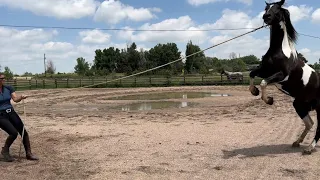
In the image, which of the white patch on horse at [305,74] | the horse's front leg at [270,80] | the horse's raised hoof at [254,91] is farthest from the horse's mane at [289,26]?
the horse's raised hoof at [254,91]

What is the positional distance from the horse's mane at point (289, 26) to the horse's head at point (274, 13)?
3cm

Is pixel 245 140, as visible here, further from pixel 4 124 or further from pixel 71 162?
pixel 4 124

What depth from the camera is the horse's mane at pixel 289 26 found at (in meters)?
6.68

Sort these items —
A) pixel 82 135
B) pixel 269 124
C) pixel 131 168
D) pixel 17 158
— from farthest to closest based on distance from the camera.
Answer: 1. pixel 269 124
2. pixel 82 135
3. pixel 17 158
4. pixel 131 168

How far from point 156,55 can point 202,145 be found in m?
72.8

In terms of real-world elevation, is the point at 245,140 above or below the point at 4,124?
below

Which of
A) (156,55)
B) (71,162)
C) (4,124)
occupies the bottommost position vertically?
(71,162)

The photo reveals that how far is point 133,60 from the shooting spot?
78.0 metres

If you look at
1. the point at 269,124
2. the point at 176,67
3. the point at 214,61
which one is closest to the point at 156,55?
the point at 176,67

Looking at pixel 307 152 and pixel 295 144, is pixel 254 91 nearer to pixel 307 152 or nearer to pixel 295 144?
pixel 307 152

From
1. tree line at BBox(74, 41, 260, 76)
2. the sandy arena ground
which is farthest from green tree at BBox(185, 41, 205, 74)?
the sandy arena ground

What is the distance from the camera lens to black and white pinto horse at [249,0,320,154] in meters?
6.43

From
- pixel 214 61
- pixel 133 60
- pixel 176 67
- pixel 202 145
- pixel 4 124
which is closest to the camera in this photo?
pixel 4 124

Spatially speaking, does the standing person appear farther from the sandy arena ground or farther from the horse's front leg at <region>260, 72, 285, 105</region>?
the horse's front leg at <region>260, 72, 285, 105</region>
